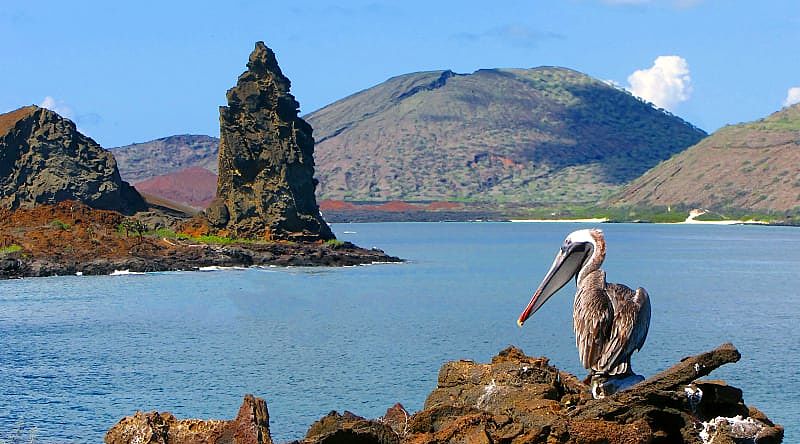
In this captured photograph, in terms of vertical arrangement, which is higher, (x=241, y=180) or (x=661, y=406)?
(x=241, y=180)

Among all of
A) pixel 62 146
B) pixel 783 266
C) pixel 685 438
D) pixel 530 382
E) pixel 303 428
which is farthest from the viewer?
pixel 62 146

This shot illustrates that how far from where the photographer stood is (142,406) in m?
26.8

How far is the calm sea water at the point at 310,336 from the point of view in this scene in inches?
1069

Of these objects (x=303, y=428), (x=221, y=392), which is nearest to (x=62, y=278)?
(x=221, y=392)

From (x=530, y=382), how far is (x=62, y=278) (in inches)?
2172

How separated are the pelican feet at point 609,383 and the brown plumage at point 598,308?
4.6 inches

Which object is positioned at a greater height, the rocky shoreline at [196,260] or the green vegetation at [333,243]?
the green vegetation at [333,243]

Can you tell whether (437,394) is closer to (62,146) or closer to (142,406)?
(142,406)

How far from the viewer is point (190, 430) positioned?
46.5ft

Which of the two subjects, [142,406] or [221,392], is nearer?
[142,406]

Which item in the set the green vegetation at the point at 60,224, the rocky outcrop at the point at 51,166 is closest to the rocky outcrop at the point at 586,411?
the green vegetation at the point at 60,224

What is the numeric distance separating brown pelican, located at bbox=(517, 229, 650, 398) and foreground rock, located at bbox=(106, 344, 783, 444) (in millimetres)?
478

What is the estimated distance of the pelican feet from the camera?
14.1m

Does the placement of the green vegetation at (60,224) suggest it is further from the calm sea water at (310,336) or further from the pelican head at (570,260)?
the pelican head at (570,260)
